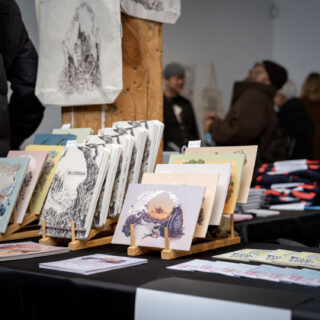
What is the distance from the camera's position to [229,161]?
2.00 meters

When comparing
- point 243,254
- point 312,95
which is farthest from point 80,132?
point 312,95

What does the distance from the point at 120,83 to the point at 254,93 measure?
2011 millimetres

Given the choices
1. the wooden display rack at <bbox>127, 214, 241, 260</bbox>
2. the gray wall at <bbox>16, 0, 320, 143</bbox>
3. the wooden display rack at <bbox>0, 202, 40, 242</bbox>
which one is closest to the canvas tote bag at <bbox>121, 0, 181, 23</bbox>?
the wooden display rack at <bbox>0, 202, 40, 242</bbox>

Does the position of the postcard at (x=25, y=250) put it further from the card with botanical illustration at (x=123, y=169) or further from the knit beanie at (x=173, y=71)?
the knit beanie at (x=173, y=71)

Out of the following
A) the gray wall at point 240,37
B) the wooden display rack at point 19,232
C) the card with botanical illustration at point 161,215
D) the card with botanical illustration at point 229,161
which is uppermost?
the gray wall at point 240,37

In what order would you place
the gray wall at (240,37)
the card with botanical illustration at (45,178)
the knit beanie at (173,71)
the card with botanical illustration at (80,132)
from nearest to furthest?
1. the card with botanical illustration at (45,178)
2. the card with botanical illustration at (80,132)
3. the knit beanie at (173,71)
4. the gray wall at (240,37)

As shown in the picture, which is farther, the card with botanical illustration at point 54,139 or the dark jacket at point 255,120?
the dark jacket at point 255,120

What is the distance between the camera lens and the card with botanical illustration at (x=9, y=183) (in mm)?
2098

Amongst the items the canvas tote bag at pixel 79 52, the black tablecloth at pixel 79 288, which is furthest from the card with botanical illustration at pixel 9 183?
the canvas tote bag at pixel 79 52

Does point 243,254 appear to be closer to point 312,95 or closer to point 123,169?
point 123,169

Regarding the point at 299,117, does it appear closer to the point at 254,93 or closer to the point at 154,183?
the point at 254,93

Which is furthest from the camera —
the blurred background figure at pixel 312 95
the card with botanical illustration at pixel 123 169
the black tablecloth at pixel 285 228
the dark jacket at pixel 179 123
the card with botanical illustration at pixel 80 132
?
the blurred background figure at pixel 312 95

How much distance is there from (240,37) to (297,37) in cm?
126

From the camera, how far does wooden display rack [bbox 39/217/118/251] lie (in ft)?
6.38
